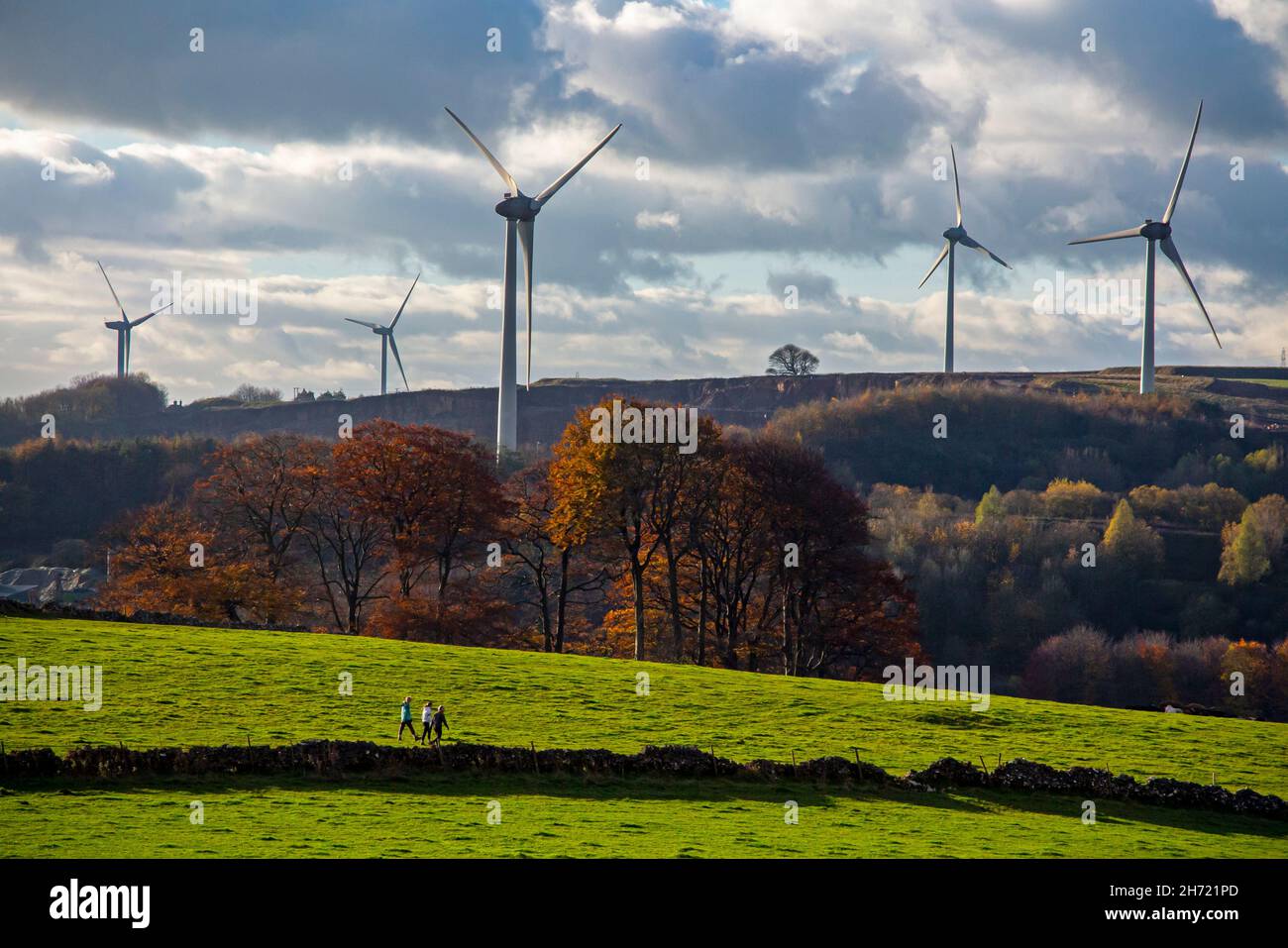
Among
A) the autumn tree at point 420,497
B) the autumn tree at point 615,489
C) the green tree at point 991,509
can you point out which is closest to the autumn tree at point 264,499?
the autumn tree at point 420,497

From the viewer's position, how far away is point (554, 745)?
1604 inches

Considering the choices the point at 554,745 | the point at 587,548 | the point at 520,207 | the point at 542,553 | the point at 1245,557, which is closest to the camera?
the point at 554,745

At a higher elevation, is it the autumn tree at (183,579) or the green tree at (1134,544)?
the green tree at (1134,544)

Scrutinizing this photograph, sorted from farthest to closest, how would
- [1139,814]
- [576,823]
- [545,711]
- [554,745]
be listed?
[545,711]
[554,745]
[1139,814]
[576,823]

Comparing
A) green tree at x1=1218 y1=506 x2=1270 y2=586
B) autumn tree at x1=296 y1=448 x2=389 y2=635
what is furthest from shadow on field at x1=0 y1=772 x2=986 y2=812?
green tree at x1=1218 y1=506 x2=1270 y2=586

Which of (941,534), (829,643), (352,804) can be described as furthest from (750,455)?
(941,534)

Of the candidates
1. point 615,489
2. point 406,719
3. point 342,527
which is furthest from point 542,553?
point 406,719

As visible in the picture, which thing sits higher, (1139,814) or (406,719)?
(406,719)

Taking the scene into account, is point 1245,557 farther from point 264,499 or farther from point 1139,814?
point 1139,814

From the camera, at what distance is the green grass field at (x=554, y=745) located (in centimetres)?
2973

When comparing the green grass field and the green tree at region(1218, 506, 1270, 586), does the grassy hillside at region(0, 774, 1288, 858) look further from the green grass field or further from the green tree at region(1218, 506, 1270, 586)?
the green tree at region(1218, 506, 1270, 586)

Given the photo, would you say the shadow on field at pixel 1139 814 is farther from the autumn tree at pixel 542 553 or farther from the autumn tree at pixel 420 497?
the autumn tree at pixel 420 497
